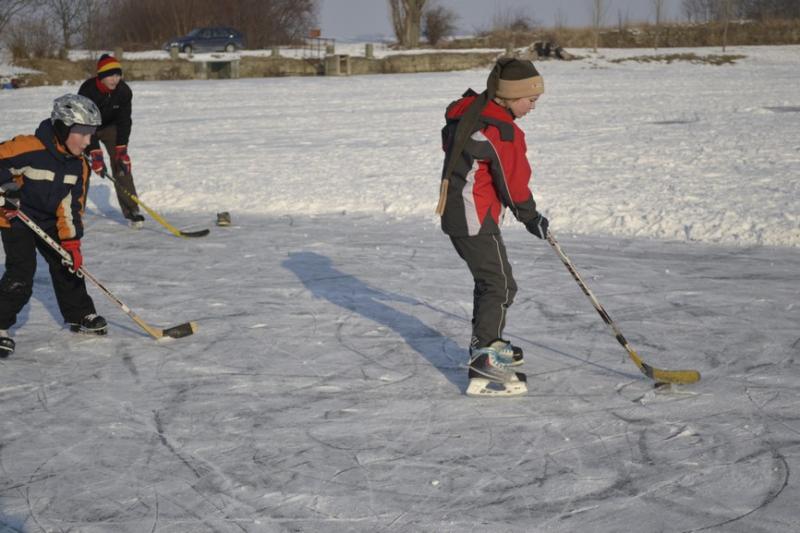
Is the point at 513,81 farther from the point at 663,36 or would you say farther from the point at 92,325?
the point at 663,36

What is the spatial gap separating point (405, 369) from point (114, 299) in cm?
159

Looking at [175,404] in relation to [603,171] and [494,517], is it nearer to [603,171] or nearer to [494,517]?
[494,517]

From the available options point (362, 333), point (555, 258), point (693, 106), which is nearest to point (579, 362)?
point (362, 333)

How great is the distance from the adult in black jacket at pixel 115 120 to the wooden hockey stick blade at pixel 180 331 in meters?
2.98

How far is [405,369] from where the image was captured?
446cm

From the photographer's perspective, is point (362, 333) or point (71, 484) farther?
point (362, 333)

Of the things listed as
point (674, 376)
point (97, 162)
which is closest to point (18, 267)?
point (97, 162)

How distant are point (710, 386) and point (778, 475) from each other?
3.08ft

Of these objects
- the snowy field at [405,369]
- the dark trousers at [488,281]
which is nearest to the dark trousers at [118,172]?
the snowy field at [405,369]

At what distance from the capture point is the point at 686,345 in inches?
185

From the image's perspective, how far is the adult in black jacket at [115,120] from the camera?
7.62m

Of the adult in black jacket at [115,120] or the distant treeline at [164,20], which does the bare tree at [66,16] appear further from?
the adult in black jacket at [115,120]

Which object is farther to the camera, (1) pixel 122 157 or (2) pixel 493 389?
(1) pixel 122 157

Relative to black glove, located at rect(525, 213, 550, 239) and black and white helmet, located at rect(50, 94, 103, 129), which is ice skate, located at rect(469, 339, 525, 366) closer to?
black glove, located at rect(525, 213, 550, 239)
